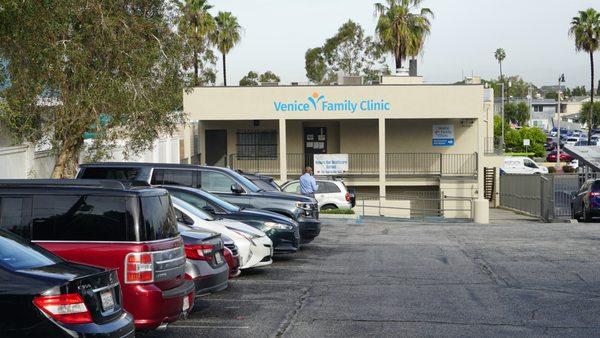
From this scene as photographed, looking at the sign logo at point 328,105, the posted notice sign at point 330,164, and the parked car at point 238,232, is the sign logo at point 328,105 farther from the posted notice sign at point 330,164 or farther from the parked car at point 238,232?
the parked car at point 238,232

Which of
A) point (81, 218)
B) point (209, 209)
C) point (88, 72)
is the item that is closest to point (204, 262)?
point (81, 218)

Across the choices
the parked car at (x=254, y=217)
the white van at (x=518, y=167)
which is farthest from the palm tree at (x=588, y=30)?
the parked car at (x=254, y=217)

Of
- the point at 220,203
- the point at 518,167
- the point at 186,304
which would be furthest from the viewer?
the point at 518,167

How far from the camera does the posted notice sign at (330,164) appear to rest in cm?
3875

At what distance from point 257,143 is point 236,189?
23.0 m

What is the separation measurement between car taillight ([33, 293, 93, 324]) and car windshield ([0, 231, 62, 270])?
0.50 metres

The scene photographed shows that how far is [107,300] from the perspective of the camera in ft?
23.0

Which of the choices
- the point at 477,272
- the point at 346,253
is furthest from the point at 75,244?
the point at 346,253

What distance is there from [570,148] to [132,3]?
1020 inches

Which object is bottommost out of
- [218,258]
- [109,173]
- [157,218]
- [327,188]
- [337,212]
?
[337,212]

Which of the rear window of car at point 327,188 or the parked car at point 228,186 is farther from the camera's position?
A: the rear window of car at point 327,188

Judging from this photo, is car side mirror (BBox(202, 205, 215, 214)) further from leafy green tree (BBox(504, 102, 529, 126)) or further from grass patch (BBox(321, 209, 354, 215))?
leafy green tree (BBox(504, 102, 529, 126))

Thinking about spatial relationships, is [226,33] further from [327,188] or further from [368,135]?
[327,188]

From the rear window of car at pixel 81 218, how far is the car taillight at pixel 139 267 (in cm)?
19
